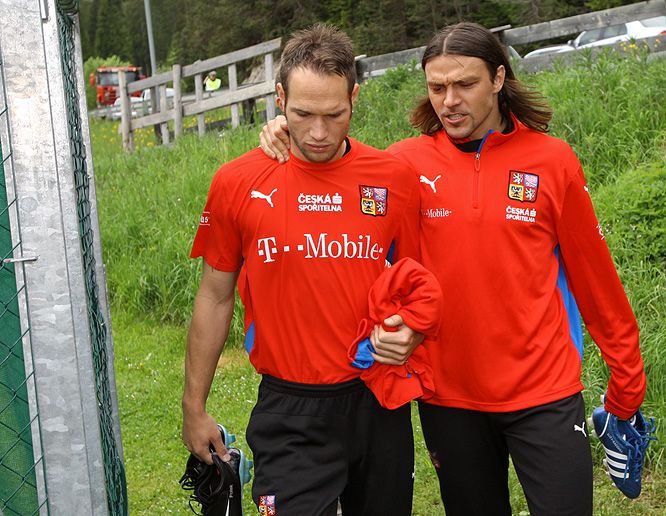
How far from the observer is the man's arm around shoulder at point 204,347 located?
3500mm

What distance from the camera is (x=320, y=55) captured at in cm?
327

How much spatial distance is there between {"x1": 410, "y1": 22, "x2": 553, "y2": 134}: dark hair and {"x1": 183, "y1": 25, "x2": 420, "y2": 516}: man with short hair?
38 centimetres

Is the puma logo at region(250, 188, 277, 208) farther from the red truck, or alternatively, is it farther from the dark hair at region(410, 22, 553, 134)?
the red truck

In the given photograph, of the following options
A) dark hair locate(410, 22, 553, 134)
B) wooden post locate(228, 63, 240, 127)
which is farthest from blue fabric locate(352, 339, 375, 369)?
wooden post locate(228, 63, 240, 127)

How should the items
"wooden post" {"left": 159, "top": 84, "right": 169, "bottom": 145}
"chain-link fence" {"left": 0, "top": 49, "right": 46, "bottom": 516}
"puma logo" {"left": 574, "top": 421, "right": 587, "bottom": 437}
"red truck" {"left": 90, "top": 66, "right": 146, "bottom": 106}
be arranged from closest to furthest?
"chain-link fence" {"left": 0, "top": 49, "right": 46, "bottom": 516} < "puma logo" {"left": 574, "top": 421, "right": 587, "bottom": 437} < "wooden post" {"left": 159, "top": 84, "right": 169, "bottom": 145} < "red truck" {"left": 90, "top": 66, "right": 146, "bottom": 106}

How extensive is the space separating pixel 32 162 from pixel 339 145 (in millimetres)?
1054

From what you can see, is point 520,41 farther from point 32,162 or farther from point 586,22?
point 32,162

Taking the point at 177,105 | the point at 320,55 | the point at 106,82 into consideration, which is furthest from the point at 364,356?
the point at 106,82

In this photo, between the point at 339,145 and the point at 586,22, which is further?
the point at 586,22

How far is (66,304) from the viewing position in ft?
8.95

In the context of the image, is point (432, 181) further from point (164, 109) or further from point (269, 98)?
point (164, 109)

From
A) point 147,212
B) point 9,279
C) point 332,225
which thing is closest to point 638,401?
point 332,225

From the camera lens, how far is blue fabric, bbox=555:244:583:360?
359 centimetres

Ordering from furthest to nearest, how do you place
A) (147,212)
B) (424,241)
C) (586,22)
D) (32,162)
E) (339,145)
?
(586,22) < (147,212) < (424,241) < (339,145) < (32,162)
